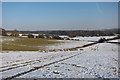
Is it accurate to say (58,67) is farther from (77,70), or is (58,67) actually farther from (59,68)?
(77,70)

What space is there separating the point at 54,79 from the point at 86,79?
1.74m

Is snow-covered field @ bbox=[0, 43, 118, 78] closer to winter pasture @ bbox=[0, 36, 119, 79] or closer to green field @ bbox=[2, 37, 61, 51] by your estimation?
winter pasture @ bbox=[0, 36, 119, 79]

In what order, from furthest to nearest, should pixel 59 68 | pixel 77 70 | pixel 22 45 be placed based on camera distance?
pixel 22 45, pixel 59 68, pixel 77 70

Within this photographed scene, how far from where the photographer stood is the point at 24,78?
5691mm

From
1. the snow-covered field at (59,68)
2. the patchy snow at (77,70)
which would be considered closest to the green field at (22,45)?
the snow-covered field at (59,68)

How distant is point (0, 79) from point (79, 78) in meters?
4.30

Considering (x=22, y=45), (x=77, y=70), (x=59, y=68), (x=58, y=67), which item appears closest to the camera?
(x=77, y=70)

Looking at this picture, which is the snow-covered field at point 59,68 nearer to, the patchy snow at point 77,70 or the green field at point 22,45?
the patchy snow at point 77,70

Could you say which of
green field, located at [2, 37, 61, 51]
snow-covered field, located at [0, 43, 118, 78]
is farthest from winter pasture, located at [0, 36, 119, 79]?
green field, located at [2, 37, 61, 51]

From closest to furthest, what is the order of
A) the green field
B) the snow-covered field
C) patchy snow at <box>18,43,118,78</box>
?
patchy snow at <box>18,43,118,78</box> → the snow-covered field → the green field

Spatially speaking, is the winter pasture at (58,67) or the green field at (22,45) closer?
the winter pasture at (58,67)

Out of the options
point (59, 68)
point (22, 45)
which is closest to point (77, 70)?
point (59, 68)

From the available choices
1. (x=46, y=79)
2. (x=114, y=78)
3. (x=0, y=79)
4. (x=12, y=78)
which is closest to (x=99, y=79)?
(x=114, y=78)

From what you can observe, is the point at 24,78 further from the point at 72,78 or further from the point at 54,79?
the point at 72,78
